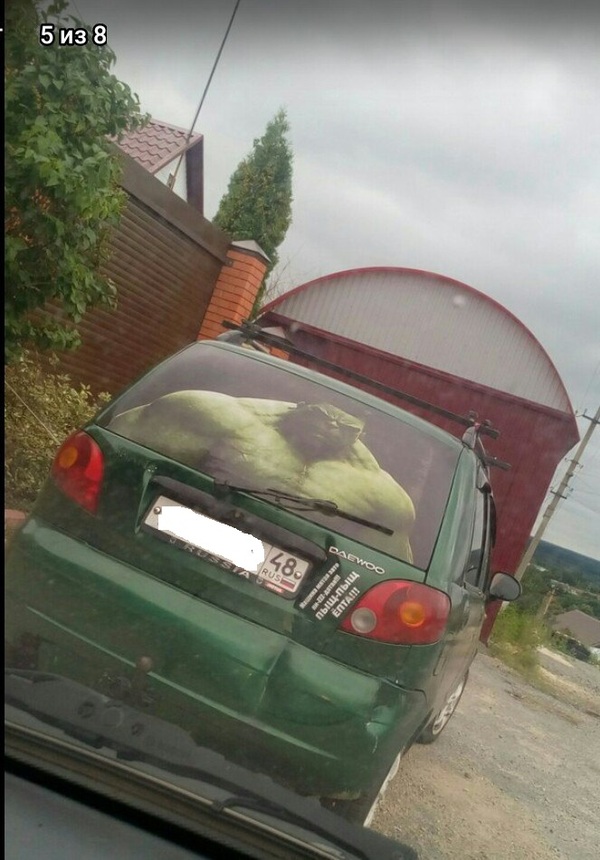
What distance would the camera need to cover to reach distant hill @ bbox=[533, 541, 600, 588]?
16123 millimetres

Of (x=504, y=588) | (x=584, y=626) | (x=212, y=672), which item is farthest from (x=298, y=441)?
(x=584, y=626)

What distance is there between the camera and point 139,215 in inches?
356

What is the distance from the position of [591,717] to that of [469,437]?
717cm

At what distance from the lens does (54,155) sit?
5152 millimetres

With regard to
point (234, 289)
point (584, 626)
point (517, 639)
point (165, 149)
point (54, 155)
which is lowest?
point (584, 626)

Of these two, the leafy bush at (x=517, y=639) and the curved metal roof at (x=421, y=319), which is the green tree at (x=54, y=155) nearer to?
the curved metal roof at (x=421, y=319)

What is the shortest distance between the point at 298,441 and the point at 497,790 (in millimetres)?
2818

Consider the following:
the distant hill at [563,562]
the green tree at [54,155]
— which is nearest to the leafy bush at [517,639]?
the distant hill at [563,562]

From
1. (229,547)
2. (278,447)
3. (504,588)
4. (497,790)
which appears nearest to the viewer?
(229,547)

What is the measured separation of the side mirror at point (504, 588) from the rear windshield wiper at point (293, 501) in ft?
6.18

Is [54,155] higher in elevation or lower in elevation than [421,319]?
lower

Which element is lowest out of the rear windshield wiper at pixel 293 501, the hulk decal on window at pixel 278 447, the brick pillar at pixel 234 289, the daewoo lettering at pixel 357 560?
the daewoo lettering at pixel 357 560

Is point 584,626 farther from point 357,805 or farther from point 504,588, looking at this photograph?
point 357,805

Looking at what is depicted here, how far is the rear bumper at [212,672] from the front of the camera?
3.12m
